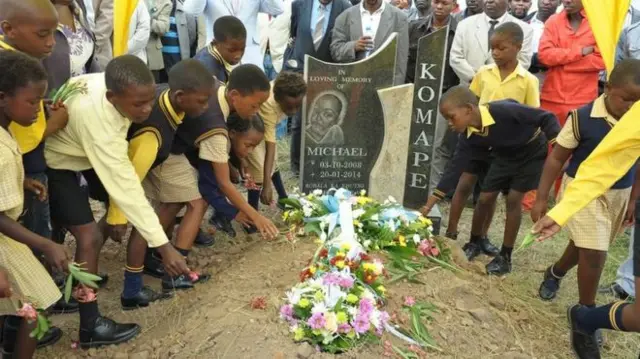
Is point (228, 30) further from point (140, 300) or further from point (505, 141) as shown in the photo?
point (505, 141)

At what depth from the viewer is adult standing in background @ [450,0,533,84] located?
5656 millimetres

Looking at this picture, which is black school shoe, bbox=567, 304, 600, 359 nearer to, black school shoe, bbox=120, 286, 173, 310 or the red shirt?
black school shoe, bbox=120, 286, 173, 310

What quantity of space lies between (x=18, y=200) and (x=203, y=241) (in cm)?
224

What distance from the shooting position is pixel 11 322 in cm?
288

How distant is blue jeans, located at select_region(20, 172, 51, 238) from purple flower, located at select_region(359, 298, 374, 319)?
1.71 meters

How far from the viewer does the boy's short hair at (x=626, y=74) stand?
10.7 ft

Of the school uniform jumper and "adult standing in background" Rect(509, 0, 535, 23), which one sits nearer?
the school uniform jumper

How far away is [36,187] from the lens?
283cm

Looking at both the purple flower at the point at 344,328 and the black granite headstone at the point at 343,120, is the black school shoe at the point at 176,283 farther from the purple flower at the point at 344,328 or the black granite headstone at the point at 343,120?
Answer: the black granite headstone at the point at 343,120

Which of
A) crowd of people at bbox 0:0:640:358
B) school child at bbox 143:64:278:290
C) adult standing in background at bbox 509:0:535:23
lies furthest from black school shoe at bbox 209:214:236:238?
adult standing in background at bbox 509:0:535:23

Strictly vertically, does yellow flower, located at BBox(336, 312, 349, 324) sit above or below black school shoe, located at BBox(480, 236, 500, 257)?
above

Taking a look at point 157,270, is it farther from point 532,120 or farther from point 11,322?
point 532,120

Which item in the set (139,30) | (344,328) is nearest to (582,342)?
(344,328)

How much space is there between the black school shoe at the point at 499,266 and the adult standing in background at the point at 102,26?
141 inches
